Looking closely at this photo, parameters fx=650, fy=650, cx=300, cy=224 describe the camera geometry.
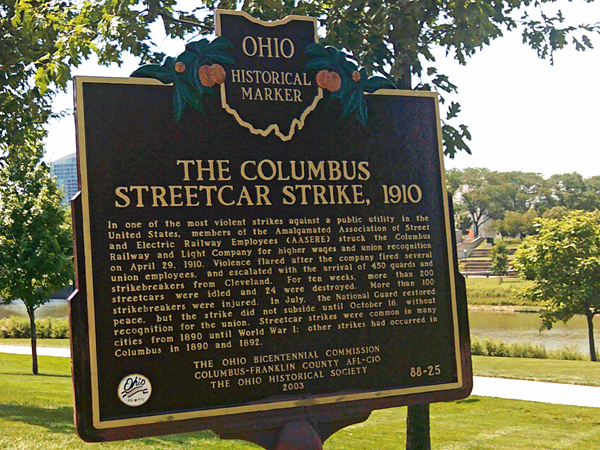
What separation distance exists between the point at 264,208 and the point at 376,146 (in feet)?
A: 3.10

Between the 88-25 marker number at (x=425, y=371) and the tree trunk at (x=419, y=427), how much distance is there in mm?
2486

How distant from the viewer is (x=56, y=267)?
1597cm

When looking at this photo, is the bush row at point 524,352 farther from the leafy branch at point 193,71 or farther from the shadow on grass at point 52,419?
the leafy branch at point 193,71

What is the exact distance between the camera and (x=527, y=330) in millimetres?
32000

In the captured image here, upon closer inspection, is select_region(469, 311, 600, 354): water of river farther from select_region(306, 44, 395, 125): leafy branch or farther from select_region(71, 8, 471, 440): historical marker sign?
select_region(306, 44, 395, 125): leafy branch

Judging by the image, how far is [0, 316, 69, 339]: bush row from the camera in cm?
3256

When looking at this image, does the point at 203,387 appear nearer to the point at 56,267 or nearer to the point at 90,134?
the point at 90,134

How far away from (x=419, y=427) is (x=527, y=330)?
27376mm

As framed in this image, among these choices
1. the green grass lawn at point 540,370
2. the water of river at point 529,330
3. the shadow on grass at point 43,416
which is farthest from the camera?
the water of river at point 529,330

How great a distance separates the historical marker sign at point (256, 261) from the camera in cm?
376

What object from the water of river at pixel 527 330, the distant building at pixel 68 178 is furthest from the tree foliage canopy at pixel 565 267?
the distant building at pixel 68 178

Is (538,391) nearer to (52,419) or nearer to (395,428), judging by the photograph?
(395,428)

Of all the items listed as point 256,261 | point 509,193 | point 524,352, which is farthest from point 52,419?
point 509,193

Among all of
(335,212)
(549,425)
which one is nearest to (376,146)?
(335,212)
